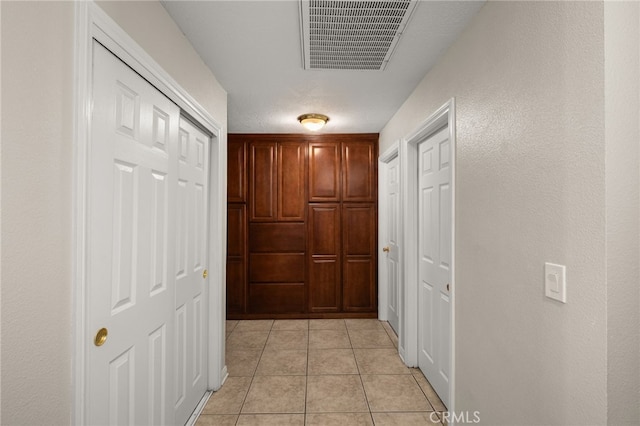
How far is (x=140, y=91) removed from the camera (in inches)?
57.2

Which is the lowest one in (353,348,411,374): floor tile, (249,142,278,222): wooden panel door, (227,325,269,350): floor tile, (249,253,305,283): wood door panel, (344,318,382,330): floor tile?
(227,325,269,350): floor tile

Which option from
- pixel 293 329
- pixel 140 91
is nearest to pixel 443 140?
pixel 140 91

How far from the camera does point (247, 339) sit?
3.55 m

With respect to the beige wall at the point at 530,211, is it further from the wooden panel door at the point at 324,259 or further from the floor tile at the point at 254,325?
the floor tile at the point at 254,325

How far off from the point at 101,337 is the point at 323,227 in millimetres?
3163

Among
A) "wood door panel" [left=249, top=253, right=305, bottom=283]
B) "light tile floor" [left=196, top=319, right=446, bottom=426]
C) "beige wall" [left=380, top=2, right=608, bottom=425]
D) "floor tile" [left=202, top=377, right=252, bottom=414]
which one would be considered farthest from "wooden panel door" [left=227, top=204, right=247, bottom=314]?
"beige wall" [left=380, top=2, right=608, bottom=425]

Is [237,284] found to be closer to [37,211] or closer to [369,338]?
[369,338]

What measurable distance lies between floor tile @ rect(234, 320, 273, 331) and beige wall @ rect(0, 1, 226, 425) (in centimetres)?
294

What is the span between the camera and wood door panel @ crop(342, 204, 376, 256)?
4.22 meters

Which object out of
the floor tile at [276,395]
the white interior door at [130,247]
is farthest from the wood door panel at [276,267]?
the white interior door at [130,247]

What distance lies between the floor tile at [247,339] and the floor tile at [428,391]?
1542mm

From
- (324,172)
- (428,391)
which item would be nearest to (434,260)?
(428,391)

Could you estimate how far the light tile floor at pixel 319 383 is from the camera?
2174 mm

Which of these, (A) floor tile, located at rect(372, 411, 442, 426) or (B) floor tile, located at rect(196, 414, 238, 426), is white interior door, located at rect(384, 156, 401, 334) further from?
(B) floor tile, located at rect(196, 414, 238, 426)
